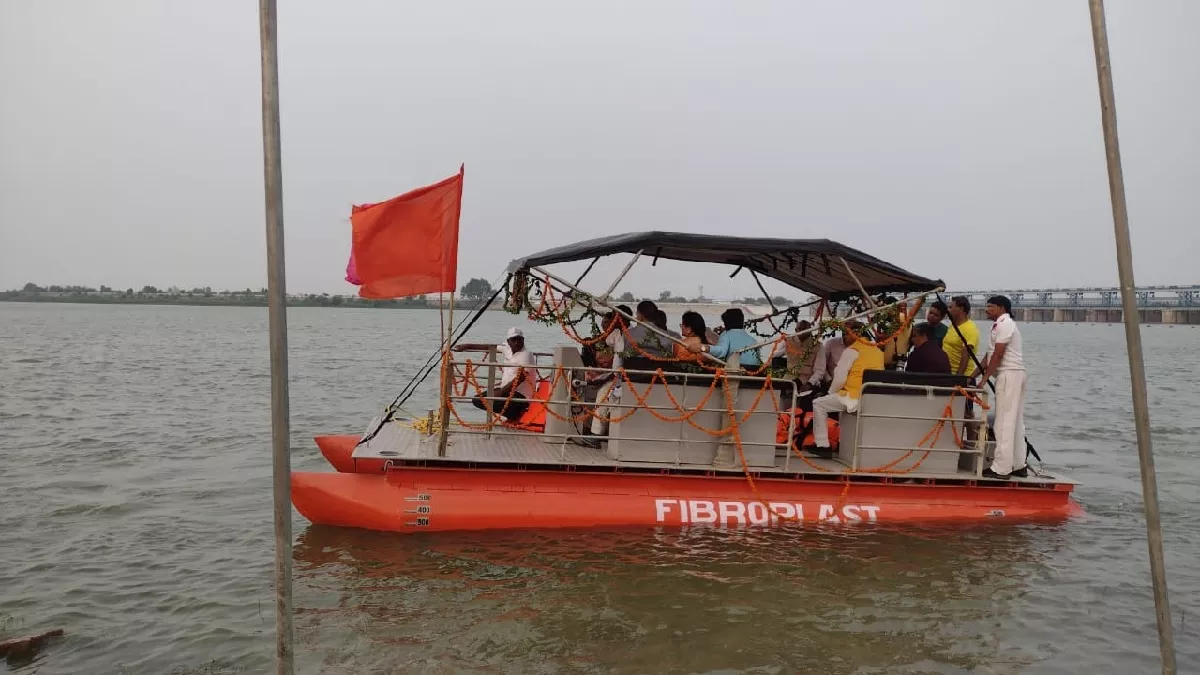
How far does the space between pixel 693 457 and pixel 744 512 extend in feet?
2.56

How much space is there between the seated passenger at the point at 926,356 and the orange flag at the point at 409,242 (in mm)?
5348

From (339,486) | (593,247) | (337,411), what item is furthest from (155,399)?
(593,247)

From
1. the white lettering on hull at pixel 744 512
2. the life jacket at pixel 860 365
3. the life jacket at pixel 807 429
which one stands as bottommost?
the white lettering on hull at pixel 744 512

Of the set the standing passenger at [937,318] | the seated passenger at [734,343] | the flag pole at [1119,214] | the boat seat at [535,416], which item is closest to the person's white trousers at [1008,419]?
the standing passenger at [937,318]

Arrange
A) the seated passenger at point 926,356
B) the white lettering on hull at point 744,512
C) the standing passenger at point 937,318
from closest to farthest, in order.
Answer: the white lettering on hull at point 744,512, the seated passenger at point 926,356, the standing passenger at point 937,318

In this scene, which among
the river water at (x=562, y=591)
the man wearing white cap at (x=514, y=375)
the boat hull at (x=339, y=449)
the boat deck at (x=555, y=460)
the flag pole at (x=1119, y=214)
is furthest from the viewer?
the man wearing white cap at (x=514, y=375)

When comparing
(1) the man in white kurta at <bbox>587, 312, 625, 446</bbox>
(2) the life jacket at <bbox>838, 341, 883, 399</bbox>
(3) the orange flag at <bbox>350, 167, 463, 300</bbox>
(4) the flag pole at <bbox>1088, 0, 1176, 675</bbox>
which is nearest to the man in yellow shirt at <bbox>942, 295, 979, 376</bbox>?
(2) the life jacket at <bbox>838, 341, 883, 399</bbox>

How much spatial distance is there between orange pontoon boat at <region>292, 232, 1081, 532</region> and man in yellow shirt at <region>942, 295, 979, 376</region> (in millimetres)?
712

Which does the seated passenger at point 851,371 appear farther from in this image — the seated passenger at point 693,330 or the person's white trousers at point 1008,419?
the seated passenger at point 693,330

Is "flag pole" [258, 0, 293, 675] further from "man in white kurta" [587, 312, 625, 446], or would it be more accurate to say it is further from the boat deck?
"man in white kurta" [587, 312, 625, 446]

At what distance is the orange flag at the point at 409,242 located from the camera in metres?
7.15

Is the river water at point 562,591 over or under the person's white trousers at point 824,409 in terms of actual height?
under

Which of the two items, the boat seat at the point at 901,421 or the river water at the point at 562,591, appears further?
the boat seat at the point at 901,421

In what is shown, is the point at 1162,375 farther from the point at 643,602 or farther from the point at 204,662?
the point at 204,662
